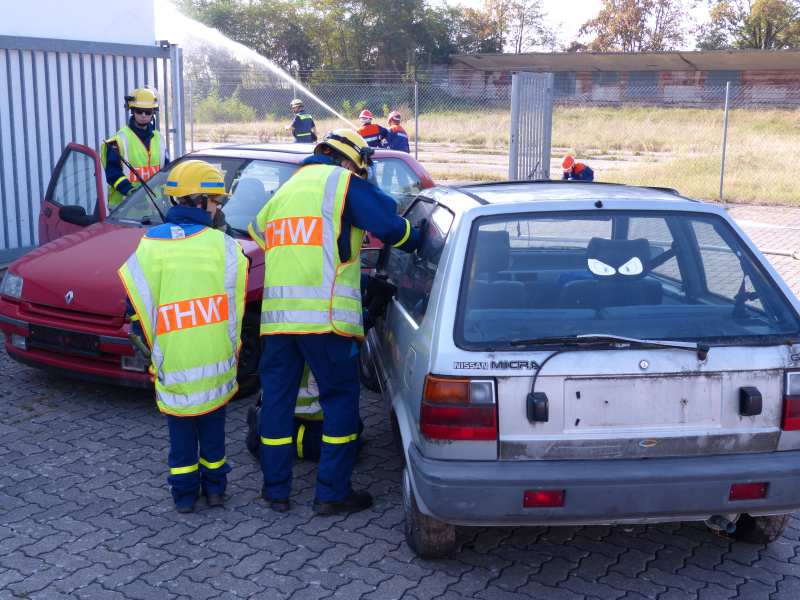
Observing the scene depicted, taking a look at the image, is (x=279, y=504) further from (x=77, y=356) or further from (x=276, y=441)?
(x=77, y=356)

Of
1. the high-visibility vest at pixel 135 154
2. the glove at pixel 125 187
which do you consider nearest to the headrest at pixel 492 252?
the glove at pixel 125 187

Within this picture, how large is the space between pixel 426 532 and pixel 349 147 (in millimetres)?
1864

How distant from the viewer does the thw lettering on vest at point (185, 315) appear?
13.7 ft

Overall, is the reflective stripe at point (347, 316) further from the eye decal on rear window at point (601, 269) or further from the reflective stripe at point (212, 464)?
the eye decal on rear window at point (601, 269)

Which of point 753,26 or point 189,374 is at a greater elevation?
point 753,26

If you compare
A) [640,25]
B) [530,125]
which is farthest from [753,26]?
[530,125]

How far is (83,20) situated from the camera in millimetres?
10234

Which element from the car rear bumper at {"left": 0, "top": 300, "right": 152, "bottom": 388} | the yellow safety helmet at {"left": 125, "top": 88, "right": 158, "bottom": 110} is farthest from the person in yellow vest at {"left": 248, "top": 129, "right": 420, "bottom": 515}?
the yellow safety helmet at {"left": 125, "top": 88, "right": 158, "bottom": 110}

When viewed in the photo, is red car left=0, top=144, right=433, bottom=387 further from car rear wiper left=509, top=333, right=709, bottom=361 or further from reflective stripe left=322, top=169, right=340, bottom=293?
car rear wiper left=509, top=333, right=709, bottom=361

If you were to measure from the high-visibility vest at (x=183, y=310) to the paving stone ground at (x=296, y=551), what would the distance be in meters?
0.62

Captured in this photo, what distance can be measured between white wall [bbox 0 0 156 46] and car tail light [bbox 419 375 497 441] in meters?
8.08

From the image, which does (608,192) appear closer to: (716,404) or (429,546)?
(716,404)

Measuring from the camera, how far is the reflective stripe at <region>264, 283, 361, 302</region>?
4.19m

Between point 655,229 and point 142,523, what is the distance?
2797 millimetres
